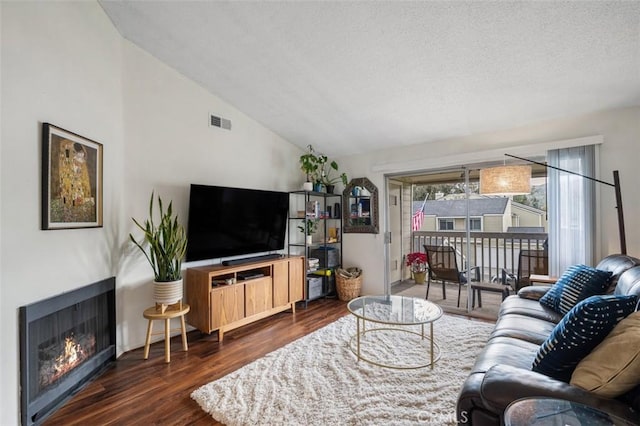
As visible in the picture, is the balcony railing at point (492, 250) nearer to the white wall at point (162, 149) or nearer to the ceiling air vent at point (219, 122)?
the white wall at point (162, 149)

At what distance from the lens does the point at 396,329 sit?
3.04 meters

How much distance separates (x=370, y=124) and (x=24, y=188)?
10.7ft

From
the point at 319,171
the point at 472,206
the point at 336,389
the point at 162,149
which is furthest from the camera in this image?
the point at 319,171

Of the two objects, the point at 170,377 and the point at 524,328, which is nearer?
the point at 524,328

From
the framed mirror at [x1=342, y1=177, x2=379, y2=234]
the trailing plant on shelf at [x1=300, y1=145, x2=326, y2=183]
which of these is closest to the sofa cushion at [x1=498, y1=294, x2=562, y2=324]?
the framed mirror at [x1=342, y1=177, x2=379, y2=234]

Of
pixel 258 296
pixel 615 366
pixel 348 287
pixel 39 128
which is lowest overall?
pixel 348 287

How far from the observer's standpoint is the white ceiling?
1984mm

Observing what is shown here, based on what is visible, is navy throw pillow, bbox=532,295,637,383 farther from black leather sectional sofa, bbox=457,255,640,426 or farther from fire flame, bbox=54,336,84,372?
fire flame, bbox=54,336,84,372

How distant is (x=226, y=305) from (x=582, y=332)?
279 centimetres

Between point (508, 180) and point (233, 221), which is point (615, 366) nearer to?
point (508, 180)

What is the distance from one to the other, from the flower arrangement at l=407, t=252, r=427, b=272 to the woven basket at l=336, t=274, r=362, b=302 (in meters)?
0.95

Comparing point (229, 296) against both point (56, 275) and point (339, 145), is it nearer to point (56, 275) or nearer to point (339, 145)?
point (56, 275)

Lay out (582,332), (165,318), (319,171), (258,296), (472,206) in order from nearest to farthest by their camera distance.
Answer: (582,332), (165,318), (258,296), (472,206), (319,171)

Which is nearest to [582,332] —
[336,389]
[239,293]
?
[336,389]
